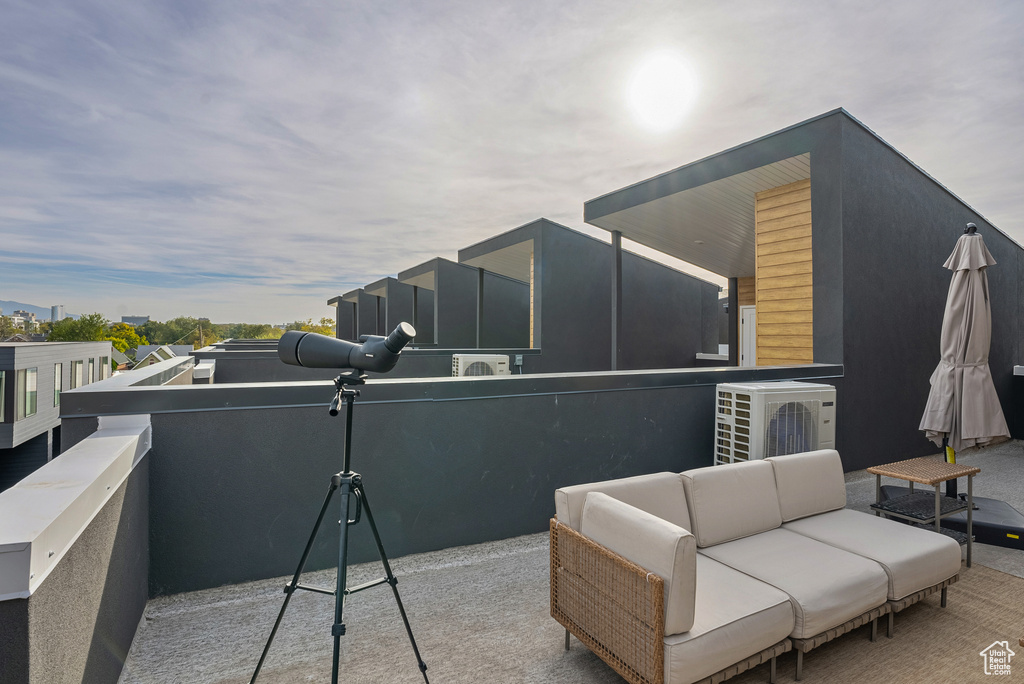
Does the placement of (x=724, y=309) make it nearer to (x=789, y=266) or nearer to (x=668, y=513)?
(x=789, y=266)

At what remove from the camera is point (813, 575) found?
2.05m

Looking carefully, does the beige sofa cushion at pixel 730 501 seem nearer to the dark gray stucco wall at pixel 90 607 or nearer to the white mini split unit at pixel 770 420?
the white mini split unit at pixel 770 420

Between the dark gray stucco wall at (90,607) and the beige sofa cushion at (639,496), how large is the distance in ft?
5.18

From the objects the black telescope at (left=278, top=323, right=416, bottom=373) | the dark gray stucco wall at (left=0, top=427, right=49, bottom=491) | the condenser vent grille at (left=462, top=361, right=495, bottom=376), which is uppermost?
the black telescope at (left=278, top=323, right=416, bottom=373)

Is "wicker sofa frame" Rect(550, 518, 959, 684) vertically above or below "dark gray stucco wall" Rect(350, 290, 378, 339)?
below

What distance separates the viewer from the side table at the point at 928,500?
2.91 m

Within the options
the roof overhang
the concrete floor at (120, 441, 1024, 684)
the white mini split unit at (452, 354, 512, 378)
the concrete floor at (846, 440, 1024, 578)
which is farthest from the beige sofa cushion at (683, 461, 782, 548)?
the white mini split unit at (452, 354, 512, 378)

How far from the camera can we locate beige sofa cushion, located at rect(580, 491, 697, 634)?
1.62 meters

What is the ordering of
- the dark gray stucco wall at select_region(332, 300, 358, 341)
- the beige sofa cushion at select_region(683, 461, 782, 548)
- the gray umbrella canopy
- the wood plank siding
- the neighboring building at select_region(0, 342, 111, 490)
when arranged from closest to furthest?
the beige sofa cushion at select_region(683, 461, 782, 548) → the gray umbrella canopy → the wood plank siding → the neighboring building at select_region(0, 342, 111, 490) → the dark gray stucco wall at select_region(332, 300, 358, 341)

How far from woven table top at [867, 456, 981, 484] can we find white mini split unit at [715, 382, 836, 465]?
63cm

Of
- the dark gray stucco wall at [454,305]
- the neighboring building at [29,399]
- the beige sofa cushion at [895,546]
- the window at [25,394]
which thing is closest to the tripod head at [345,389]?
the beige sofa cushion at [895,546]

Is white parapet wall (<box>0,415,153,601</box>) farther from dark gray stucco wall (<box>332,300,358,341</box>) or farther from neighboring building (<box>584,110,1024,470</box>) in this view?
dark gray stucco wall (<box>332,300,358,341</box>)

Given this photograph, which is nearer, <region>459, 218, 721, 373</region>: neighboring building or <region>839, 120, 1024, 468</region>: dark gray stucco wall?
<region>839, 120, 1024, 468</region>: dark gray stucco wall

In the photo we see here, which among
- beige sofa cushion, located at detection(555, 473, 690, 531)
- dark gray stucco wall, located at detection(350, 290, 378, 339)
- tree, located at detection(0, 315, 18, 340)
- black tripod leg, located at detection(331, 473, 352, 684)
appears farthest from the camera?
tree, located at detection(0, 315, 18, 340)
